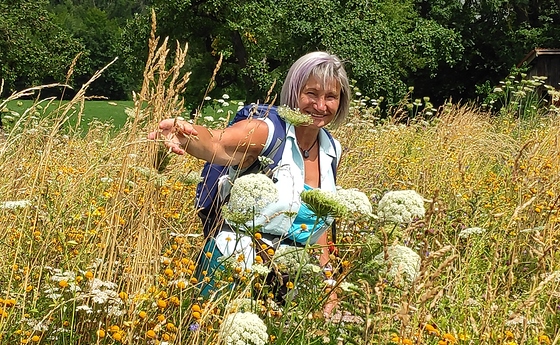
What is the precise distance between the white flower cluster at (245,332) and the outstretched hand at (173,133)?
69 cm

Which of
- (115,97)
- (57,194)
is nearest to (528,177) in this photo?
(57,194)

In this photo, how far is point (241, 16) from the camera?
67.4 feet

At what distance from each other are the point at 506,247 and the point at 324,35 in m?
16.8

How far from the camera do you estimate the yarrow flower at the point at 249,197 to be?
1.79 metres

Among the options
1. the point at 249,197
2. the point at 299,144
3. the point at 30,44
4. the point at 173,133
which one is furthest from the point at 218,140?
the point at 30,44

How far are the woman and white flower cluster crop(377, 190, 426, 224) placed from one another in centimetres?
73

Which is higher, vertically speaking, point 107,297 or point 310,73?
point 310,73

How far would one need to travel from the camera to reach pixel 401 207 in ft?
5.83

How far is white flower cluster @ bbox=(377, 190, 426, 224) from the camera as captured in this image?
1.77 m

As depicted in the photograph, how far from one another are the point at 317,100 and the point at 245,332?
169 cm

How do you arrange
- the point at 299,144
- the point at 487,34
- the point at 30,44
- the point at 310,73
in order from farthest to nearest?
the point at 487,34, the point at 30,44, the point at 299,144, the point at 310,73

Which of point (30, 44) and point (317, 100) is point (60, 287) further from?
point (30, 44)

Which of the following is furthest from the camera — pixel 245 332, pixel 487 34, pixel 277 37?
pixel 487 34

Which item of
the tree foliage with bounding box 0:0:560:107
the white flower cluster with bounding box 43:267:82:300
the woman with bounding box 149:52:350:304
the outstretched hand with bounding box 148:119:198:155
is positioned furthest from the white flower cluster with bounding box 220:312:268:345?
the tree foliage with bounding box 0:0:560:107
